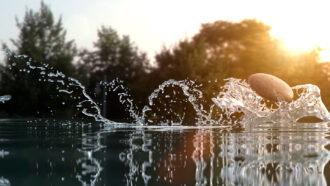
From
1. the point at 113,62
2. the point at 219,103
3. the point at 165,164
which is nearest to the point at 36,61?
the point at 113,62

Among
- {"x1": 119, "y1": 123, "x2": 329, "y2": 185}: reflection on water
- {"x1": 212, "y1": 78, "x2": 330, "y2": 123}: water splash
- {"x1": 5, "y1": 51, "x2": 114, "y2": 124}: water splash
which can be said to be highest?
{"x1": 5, "y1": 51, "x2": 114, "y2": 124}: water splash

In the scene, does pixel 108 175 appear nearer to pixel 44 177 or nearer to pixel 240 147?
pixel 44 177

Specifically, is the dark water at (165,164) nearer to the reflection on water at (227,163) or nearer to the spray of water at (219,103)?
the reflection on water at (227,163)

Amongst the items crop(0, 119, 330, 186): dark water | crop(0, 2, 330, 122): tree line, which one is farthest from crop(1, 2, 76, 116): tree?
crop(0, 119, 330, 186): dark water

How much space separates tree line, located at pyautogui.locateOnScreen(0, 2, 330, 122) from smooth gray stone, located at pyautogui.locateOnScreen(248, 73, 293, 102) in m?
7.53

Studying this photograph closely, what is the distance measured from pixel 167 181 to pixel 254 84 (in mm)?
13494

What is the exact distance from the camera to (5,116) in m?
27.0

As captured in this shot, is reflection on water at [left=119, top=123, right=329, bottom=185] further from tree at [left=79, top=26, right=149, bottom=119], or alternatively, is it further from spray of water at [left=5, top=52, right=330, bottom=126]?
tree at [left=79, top=26, right=149, bottom=119]

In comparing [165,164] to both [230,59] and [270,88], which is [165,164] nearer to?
[270,88]

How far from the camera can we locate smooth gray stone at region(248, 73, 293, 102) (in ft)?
56.6

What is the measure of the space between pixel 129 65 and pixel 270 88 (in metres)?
13.6

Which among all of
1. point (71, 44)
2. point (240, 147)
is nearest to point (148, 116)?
point (71, 44)

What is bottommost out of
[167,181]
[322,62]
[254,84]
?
[167,181]

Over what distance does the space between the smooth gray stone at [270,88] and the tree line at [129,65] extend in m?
7.53
